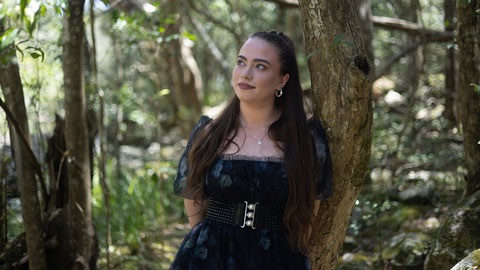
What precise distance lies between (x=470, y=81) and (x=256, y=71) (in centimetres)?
160

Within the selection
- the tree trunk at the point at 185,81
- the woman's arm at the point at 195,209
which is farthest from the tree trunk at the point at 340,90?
the tree trunk at the point at 185,81

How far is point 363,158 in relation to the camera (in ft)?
8.41

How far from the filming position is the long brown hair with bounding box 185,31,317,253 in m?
2.40

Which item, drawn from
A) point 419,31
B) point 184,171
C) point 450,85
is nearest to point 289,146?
point 184,171

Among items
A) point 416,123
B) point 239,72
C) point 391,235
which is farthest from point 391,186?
point 239,72

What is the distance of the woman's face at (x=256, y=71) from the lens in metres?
2.49

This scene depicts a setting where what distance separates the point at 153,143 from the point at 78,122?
8142 mm

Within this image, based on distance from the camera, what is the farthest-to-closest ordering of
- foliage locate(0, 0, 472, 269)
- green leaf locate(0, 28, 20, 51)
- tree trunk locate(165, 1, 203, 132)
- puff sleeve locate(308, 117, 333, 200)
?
tree trunk locate(165, 1, 203, 132), foliage locate(0, 0, 472, 269), puff sleeve locate(308, 117, 333, 200), green leaf locate(0, 28, 20, 51)

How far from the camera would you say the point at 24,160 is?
3.32 meters

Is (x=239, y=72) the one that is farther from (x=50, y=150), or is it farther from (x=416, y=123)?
(x=416, y=123)

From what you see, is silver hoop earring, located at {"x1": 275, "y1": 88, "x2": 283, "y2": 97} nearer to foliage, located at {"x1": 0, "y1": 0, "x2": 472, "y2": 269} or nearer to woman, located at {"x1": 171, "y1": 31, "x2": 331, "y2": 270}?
woman, located at {"x1": 171, "y1": 31, "x2": 331, "y2": 270}

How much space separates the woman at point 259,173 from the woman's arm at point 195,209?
0.04m

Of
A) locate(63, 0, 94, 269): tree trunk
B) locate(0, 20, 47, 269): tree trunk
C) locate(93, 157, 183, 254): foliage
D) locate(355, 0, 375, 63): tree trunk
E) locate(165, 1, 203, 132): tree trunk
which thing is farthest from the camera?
locate(165, 1, 203, 132): tree trunk

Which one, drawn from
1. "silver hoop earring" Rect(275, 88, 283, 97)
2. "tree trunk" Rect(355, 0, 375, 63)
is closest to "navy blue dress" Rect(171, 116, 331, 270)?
"silver hoop earring" Rect(275, 88, 283, 97)
